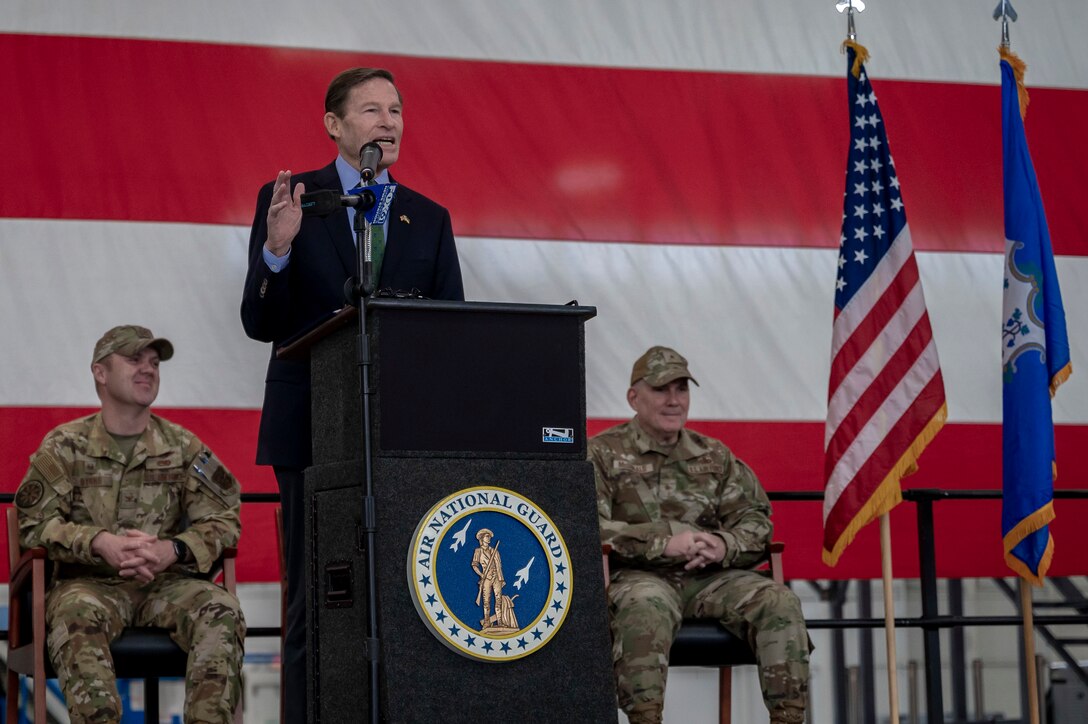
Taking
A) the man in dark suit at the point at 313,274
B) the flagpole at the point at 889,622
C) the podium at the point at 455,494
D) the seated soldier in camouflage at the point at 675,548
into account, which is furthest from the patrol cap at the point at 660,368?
the podium at the point at 455,494

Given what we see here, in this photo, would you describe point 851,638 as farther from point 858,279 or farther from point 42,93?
point 42,93

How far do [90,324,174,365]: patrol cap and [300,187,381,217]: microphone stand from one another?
1208 mm

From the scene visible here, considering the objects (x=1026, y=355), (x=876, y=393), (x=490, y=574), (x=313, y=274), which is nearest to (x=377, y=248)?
(x=313, y=274)

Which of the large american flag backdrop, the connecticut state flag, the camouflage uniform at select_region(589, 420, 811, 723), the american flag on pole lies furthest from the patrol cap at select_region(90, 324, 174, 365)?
the connecticut state flag

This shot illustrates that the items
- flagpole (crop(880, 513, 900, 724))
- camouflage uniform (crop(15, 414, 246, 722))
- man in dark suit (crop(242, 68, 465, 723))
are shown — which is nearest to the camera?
man in dark suit (crop(242, 68, 465, 723))

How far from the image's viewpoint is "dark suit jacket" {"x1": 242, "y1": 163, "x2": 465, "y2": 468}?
2.27m

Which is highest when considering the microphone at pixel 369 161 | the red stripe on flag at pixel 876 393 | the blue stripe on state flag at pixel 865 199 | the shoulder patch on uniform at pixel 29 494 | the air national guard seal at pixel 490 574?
the blue stripe on state flag at pixel 865 199

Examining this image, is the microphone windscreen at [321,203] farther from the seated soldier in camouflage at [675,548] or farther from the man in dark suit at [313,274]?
the seated soldier in camouflage at [675,548]

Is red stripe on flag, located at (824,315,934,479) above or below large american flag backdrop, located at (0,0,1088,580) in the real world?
below

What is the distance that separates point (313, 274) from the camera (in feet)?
7.60

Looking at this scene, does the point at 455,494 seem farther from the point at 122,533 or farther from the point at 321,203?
the point at 122,533

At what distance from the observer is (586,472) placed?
196 cm

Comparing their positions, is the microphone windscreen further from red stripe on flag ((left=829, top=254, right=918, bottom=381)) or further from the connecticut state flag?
the connecticut state flag

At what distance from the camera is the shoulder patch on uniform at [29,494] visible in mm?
2896
